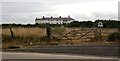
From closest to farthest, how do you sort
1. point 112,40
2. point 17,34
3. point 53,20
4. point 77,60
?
point 77,60, point 112,40, point 17,34, point 53,20

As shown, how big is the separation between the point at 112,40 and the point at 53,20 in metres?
75.4

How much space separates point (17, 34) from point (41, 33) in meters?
2.49

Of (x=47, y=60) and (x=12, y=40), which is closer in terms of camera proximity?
(x=47, y=60)

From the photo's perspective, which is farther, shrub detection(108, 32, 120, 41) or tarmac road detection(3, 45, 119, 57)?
shrub detection(108, 32, 120, 41)

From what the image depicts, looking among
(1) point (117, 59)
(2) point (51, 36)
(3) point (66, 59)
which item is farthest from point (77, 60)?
(2) point (51, 36)

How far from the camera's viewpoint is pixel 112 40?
16172 millimetres

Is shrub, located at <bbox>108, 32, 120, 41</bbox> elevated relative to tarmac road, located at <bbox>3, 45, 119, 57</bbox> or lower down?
elevated

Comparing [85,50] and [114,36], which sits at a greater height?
[114,36]

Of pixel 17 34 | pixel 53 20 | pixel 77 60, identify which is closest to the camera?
pixel 77 60

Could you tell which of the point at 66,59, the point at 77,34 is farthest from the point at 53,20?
the point at 66,59

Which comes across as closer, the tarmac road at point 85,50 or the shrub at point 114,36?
the tarmac road at point 85,50

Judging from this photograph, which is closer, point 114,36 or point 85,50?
point 85,50

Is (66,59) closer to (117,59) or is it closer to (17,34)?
(117,59)

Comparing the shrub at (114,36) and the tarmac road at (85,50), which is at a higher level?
the shrub at (114,36)
